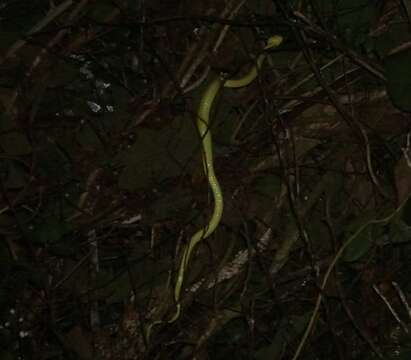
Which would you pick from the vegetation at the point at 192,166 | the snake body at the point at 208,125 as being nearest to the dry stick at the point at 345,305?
the vegetation at the point at 192,166

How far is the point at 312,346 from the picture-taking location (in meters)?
1.89

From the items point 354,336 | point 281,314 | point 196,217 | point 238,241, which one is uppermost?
point 196,217

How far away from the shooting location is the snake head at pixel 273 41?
158 cm

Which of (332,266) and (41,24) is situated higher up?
(41,24)

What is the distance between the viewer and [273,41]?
5.19 ft

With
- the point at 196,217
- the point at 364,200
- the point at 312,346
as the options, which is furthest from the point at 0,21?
the point at 312,346

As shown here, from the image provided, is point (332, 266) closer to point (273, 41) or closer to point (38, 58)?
point (273, 41)

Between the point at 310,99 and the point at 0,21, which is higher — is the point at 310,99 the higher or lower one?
the lower one

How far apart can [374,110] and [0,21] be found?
1.09 m

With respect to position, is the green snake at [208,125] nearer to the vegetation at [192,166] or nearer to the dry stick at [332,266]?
the vegetation at [192,166]

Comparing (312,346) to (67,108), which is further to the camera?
(312,346)

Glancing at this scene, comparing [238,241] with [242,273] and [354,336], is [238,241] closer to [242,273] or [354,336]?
[242,273]

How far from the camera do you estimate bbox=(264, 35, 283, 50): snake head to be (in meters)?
1.58

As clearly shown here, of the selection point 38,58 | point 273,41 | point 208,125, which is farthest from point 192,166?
point 38,58
